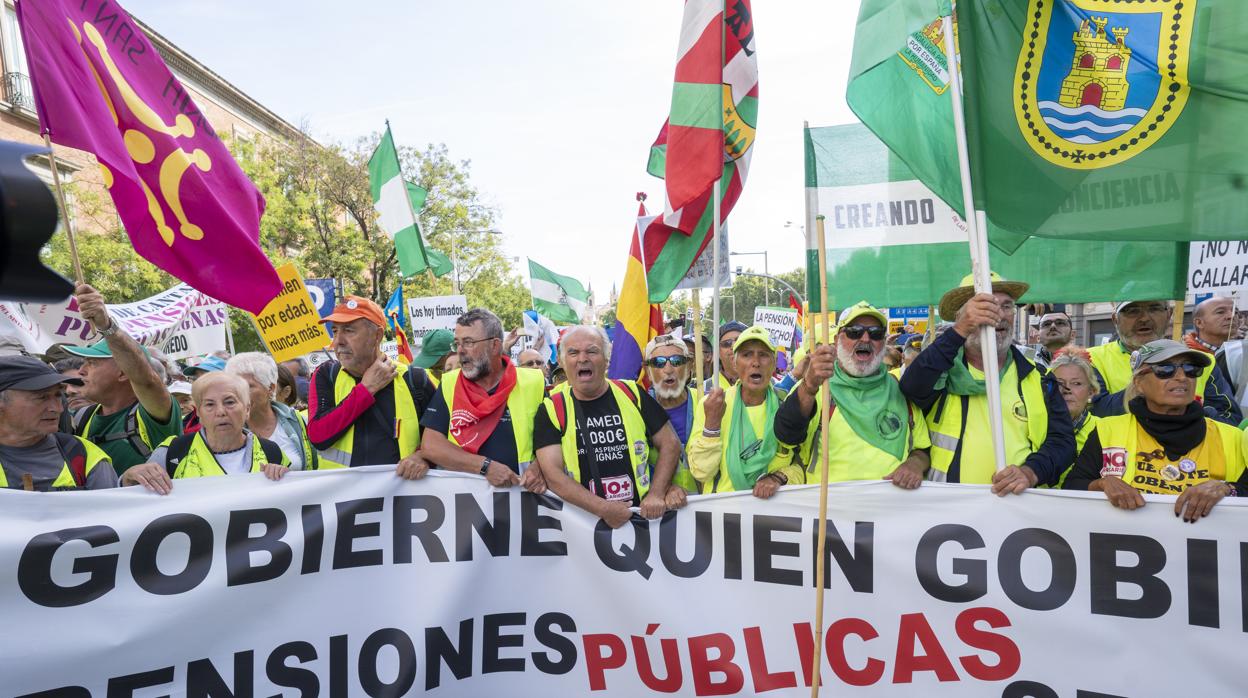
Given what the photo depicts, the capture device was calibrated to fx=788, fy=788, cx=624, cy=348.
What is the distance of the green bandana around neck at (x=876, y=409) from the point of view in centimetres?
359

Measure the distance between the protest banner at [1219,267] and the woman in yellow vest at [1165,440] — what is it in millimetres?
3401

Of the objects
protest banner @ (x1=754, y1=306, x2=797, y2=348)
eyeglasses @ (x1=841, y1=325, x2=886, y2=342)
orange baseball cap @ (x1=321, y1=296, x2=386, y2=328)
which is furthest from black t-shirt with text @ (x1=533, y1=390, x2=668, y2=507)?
protest banner @ (x1=754, y1=306, x2=797, y2=348)

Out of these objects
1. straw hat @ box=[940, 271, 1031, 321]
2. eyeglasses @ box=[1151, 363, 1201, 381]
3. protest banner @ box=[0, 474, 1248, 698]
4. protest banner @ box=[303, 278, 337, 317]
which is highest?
protest banner @ box=[303, 278, 337, 317]

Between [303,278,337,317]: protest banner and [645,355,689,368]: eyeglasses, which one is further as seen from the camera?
[303,278,337,317]: protest banner

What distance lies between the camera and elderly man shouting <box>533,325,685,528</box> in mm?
3639

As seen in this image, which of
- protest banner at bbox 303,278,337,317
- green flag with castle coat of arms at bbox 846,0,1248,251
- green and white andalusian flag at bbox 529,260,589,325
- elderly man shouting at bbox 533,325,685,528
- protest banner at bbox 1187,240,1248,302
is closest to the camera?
green flag with castle coat of arms at bbox 846,0,1248,251

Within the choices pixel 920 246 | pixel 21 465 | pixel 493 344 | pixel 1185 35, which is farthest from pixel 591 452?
pixel 920 246

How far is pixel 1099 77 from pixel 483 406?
3141 mm

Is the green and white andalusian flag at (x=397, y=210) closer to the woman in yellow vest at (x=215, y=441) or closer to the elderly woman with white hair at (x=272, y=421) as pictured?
the elderly woman with white hair at (x=272, y=421)

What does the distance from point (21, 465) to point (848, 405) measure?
3497 mm

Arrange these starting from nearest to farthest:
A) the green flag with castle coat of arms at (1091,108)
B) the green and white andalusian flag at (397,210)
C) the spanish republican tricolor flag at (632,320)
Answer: the green flag with castle coat of arms at (1091,108)
the spanish republican tricolor flag at (632,320)
the green and white andalusian flag at (397,210)

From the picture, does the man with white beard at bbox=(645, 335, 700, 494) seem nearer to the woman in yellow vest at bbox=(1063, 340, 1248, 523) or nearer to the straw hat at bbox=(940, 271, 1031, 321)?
the straw hat at bbox=(940, 271, 1031, 321)

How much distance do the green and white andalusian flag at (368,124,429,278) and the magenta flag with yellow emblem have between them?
5395 mm

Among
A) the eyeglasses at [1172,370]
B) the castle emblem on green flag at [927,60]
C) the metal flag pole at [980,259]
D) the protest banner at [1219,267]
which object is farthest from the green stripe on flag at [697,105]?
the protest banner at [1219,267]
